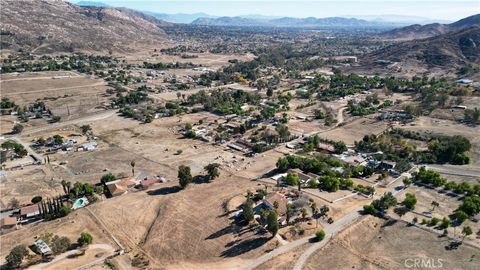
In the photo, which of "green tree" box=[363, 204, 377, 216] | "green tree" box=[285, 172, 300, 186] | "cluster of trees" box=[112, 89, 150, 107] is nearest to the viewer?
"green tree" box=[363, 204, 377, 216]

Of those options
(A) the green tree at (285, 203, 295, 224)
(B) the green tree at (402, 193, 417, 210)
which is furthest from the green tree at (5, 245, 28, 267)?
(B) the green tree at (402, 193, 417, 210)

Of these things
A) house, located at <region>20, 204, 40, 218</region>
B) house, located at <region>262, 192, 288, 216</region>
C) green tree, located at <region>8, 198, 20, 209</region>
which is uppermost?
house, located at <region>262, 192, 288, 216</region>

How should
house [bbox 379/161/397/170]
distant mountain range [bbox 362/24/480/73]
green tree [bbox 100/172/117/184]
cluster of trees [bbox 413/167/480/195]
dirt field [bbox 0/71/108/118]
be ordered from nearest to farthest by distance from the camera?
cluster of trees [bbox 413/167/480/195] < green tree [bbox 100/172/117/184] < house [bbox 379/161/397/170] < dirt field [bbox 0/71/108/118] < distant mountain range [bbox 362/24/480/73]

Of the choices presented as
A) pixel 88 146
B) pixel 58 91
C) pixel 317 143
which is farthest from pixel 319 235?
pixel 58 91

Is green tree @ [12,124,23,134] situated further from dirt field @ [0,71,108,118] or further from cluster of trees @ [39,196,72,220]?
cluster of trees @ [39,196,72,220]

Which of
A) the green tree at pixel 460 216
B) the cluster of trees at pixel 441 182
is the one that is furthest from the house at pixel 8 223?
the cluster of trees at pixel 441 182

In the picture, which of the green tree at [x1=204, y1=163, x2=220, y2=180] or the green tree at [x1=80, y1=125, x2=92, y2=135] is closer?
the green tree at [x1=204, y1=163, x2=220, y2=180]

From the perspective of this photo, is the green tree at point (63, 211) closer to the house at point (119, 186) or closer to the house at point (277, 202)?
the house at point (119, 186)
